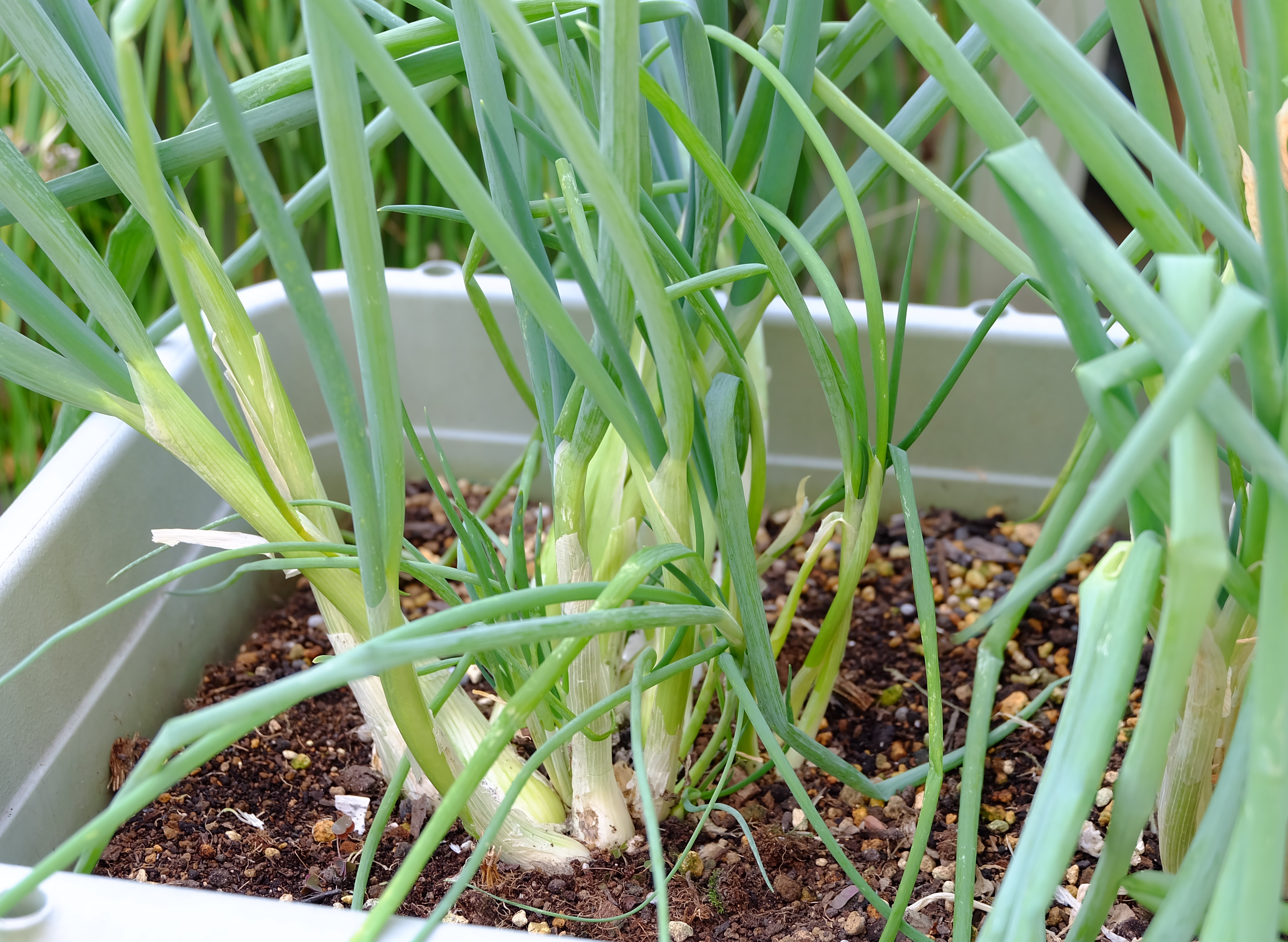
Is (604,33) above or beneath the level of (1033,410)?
above

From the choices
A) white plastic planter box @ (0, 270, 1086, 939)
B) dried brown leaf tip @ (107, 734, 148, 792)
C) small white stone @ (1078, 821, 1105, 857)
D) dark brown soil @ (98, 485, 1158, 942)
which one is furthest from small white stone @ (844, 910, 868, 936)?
dried brown leaf tip @ (107, 734, 148, 792)

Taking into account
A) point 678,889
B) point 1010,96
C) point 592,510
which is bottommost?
point 678,889

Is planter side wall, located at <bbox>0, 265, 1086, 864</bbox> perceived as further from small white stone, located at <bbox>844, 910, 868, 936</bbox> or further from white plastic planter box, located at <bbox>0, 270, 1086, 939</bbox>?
small white stone, located at <bbox>844, 910, 868, 936</bbox>

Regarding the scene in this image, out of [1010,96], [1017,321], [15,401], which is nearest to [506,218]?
[1017,321]

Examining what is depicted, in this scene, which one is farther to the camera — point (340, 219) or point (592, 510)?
point (592, 510)

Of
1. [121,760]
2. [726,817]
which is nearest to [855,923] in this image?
[726,817]

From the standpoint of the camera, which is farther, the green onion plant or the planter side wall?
the planter side wall

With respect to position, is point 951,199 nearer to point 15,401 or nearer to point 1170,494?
point 1170,494
